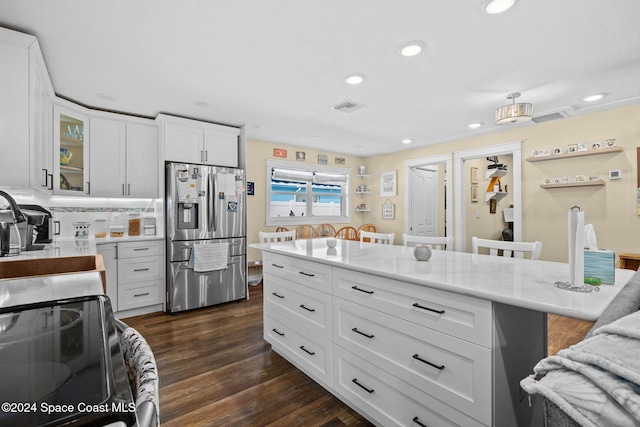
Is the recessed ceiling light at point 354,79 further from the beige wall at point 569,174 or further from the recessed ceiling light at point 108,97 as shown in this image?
the beige wall at point 569,174

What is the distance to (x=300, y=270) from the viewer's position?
2211mm

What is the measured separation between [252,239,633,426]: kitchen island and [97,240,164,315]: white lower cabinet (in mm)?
2420

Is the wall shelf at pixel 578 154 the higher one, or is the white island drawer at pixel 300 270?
the wall shelf at pixel 578 154

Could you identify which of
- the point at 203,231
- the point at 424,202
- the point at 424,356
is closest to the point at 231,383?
the point at 424,356

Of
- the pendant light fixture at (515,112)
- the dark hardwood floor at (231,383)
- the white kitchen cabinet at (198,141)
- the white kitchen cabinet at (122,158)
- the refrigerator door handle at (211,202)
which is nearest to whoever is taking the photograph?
the dark hardwood floor at (231,383)

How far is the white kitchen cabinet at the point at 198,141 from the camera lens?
3.72 metres

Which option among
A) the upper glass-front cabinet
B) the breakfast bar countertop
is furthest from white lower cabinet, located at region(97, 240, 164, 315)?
the breakfast bar countertop

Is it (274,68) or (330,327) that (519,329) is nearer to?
(330,327)

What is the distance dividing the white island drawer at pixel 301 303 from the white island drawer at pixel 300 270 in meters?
0.04

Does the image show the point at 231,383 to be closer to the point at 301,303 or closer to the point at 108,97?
the point at 301,303

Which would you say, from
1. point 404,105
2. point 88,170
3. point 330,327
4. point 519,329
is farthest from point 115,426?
point 88,170

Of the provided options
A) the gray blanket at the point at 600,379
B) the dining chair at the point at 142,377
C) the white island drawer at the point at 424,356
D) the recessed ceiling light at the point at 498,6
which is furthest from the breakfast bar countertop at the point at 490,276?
the recessed ceiling light at the point at 498,6

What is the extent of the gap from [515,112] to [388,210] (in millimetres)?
3338

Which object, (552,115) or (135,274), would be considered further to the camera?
(552,115)
